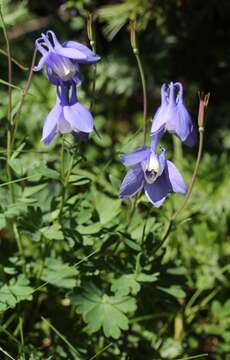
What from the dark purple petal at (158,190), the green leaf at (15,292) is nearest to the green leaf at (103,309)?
the green leaf at (15,292)

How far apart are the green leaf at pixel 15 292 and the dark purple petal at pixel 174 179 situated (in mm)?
496

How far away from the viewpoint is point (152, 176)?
1.83 m

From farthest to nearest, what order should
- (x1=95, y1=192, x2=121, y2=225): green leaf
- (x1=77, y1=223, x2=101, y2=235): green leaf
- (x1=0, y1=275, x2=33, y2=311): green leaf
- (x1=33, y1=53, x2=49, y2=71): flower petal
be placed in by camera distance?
(x1=95, y1=192, x2=121, y2=225): green leaf → (x1=77, y1=223, x2=101, y2=235): green leaf → (x1=0, y1=275, x2=33, y2=311): green leaf → (x1=33, y1=53, x2=49, y2=71): flower petal

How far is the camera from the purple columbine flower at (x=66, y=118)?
182cm

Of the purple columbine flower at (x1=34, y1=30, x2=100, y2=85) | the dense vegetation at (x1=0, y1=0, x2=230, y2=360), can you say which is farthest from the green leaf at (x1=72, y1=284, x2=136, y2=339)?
the purple columbine flower at (x1=34, y1=30, x2=100, y2=85)

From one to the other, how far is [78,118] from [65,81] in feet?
0.36

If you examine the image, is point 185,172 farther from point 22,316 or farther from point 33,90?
point 22,316

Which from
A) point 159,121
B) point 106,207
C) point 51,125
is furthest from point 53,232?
point 159,121

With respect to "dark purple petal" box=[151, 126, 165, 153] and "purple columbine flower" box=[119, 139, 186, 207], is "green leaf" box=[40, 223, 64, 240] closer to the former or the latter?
"purple columbine flower" box=[119, 139, 186, 207]

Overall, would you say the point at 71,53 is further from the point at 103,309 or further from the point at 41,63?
the point at 103,309

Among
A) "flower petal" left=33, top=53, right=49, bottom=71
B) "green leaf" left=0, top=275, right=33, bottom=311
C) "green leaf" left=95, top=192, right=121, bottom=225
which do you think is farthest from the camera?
"green leaf" left=95, top=192, right=121, bottom=225

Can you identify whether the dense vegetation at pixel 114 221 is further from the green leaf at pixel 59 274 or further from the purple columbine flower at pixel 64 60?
the purple columbine flower at pixel 64 60

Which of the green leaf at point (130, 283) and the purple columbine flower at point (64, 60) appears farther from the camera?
the green leaf at point (130, 283)

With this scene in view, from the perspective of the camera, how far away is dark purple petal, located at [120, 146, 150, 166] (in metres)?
1.80
